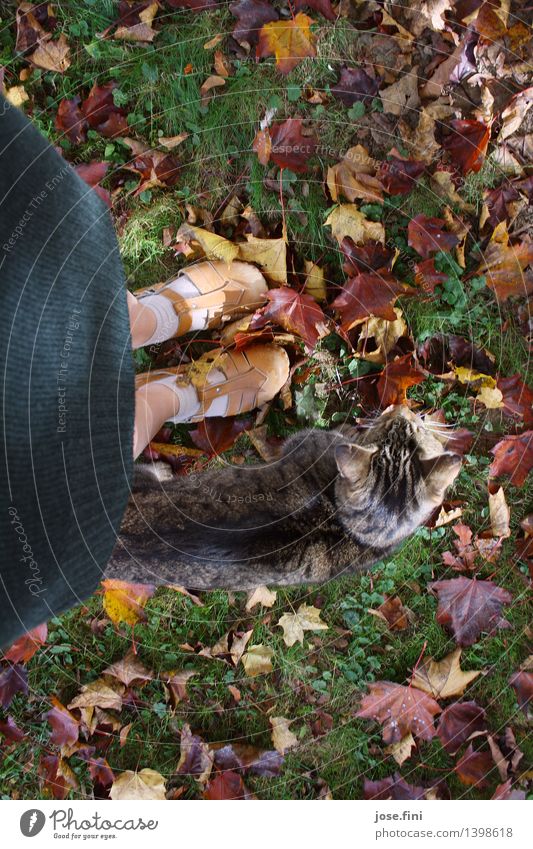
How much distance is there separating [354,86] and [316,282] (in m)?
0.44

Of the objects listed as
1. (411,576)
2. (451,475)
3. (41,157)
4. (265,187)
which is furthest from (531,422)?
(41,157)

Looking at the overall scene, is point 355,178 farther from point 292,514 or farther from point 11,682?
point 11,682

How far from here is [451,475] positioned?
3.60 feet

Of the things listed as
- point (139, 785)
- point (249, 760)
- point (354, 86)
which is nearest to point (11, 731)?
point (139, 785)

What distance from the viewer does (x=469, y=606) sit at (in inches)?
50.8

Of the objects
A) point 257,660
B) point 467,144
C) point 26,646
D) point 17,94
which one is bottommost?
point 257,660

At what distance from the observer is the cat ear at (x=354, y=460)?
1.07 m

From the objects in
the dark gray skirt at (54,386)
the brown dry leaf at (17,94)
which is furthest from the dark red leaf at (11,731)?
the brown dry leaf at (17,94)

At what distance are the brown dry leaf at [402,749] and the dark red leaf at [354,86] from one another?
1438mm

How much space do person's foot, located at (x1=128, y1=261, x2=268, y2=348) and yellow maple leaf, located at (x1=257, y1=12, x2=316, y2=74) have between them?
1.46 feet

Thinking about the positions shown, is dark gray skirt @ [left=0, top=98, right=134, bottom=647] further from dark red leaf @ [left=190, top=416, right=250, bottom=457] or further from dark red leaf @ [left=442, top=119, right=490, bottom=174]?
dark red leaf @ [left=442, top=119, right=490, bottom=174]

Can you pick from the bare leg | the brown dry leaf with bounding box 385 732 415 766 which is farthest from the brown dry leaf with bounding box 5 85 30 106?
the brown dry leaf with bounding box 385 732 415 766

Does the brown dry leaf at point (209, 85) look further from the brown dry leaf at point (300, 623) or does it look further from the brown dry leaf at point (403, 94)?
the brown dry leaf at point (300, 623)

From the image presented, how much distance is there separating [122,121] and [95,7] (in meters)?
0.26
